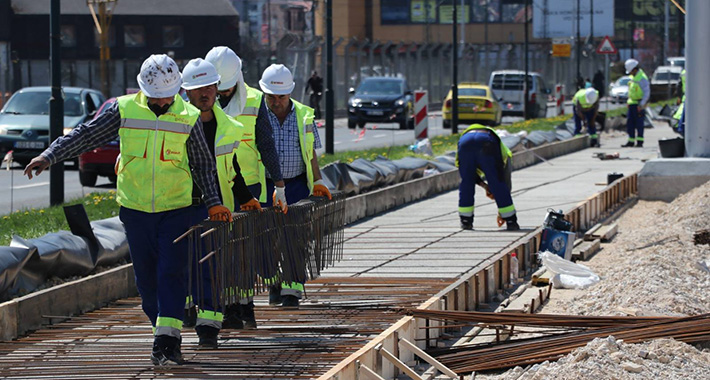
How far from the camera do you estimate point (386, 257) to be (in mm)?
12195

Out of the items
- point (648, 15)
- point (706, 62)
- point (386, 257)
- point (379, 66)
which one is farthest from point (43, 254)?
point (648, 15)

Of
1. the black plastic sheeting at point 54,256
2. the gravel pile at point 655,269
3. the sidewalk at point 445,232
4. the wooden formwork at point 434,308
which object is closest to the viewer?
the wooden formwork at point 434,308

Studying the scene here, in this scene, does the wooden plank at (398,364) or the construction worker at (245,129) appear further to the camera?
the construction worker at (245,129)

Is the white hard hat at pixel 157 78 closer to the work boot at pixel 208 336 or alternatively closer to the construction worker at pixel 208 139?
the construction worker at pixel 208 139

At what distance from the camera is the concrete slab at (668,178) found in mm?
18031

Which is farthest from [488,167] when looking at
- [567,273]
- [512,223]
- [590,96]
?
[590,96]

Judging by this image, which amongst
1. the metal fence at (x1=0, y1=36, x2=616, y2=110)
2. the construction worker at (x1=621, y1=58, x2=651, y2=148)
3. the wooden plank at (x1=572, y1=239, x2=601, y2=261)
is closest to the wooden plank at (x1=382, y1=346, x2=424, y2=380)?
the wooden plank at (x1=572, y1=239, x2=601, y2=261)

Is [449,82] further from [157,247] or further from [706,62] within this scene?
[157,247]

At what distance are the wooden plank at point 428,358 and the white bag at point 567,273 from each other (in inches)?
130

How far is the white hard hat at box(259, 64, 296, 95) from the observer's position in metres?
8.97

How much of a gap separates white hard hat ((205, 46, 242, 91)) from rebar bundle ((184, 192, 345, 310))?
853mm

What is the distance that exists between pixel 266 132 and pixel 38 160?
1.84 metres

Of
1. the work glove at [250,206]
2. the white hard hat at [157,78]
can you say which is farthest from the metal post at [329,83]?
the white hard hat at [157,78]

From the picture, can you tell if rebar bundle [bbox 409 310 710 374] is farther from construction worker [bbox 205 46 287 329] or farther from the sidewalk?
the sidewalk
